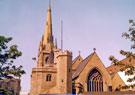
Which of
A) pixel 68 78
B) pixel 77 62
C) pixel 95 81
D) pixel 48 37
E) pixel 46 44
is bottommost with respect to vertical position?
pixel 95 81

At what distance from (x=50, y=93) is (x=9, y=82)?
53.3 metres

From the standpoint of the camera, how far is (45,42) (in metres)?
79.9

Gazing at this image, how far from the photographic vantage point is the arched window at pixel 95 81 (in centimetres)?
4297

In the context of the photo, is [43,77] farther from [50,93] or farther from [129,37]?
[129,37]

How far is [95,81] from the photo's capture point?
43344mm

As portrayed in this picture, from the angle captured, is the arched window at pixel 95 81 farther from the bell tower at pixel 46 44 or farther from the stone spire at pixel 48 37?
the stone spire at pixel 48 37

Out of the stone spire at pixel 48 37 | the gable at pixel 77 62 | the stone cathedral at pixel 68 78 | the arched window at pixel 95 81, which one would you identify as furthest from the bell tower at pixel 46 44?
the arched window at pixel 95 81

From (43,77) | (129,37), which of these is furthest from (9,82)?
(129,37)

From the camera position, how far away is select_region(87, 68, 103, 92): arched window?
1692 inches

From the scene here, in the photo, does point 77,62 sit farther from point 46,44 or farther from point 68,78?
point 46,44

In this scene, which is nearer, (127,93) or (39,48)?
(127,93)

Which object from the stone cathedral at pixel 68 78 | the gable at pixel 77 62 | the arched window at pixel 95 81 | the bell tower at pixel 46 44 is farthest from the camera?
the bell tower at pixel 46 44

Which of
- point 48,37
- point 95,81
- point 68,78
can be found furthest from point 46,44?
point 68,78

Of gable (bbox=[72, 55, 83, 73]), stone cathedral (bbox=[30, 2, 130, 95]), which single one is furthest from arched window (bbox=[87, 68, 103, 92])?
gable (bbox=[72, 55, 83, 73])
